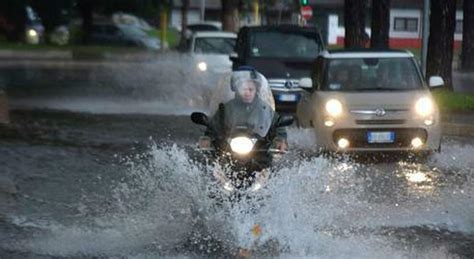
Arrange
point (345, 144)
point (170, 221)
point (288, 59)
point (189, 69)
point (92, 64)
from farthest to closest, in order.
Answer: point (92, 64) → point (189, 69) → point (288, 59) → point (345, 144) → point (170, 221)

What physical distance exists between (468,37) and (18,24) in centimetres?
2356

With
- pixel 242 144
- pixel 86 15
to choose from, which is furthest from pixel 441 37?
pixel 86 15

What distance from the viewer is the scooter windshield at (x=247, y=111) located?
9008mm

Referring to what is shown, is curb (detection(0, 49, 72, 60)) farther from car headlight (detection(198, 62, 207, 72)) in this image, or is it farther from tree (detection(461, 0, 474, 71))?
car headlight (detection(198, 62, 207, 72))

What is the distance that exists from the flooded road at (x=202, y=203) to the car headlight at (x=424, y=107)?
0.73m

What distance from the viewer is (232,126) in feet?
29.5

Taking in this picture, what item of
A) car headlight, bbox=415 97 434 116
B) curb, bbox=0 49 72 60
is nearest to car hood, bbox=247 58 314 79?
car headlight, bbox=415 97 434 116

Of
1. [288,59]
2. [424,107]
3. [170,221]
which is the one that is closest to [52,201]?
[170,221]

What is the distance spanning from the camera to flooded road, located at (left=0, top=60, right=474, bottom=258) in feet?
29.3

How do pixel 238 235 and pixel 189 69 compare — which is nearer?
pixel 238 235

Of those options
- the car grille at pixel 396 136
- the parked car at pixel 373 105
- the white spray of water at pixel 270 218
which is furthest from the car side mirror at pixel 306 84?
the white spray of water at pixel 270 218

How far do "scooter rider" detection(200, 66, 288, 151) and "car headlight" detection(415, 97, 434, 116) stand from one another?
20.6 feet

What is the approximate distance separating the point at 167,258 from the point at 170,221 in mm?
1611

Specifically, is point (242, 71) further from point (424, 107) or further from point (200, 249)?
point (424, 107)
